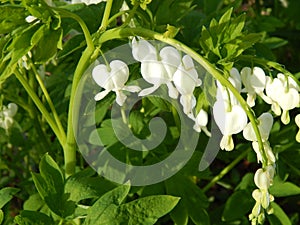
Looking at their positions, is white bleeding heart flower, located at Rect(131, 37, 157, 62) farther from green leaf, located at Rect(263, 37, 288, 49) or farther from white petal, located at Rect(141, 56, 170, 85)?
green leaf, located at Rect(263, 37, 288, 49)

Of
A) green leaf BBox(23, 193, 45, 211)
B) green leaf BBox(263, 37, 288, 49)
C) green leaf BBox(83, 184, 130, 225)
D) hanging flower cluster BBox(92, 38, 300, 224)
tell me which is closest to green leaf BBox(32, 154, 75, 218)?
green leaf BBox(83, 184, 130, 225)

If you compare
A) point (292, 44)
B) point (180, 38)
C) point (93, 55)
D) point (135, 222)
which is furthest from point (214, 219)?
point (292, 44)

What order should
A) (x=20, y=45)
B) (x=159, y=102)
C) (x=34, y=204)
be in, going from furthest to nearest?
(x=34, y=204) → (x=159, y=102) → (x=20, y=45)

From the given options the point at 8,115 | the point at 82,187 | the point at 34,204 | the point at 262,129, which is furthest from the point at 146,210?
the point at 8,115

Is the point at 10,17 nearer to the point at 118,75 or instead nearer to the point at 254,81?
the point at 118,75

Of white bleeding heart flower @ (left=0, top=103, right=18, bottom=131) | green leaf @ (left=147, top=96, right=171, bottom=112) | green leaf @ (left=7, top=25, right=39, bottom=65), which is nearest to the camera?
green leaf @ (left=7, top=25, right=39, bottom=65)

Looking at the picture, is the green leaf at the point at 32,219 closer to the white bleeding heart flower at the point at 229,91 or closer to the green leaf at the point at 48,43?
the green leaf at the point at 48,43

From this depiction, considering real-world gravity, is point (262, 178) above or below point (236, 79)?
below
